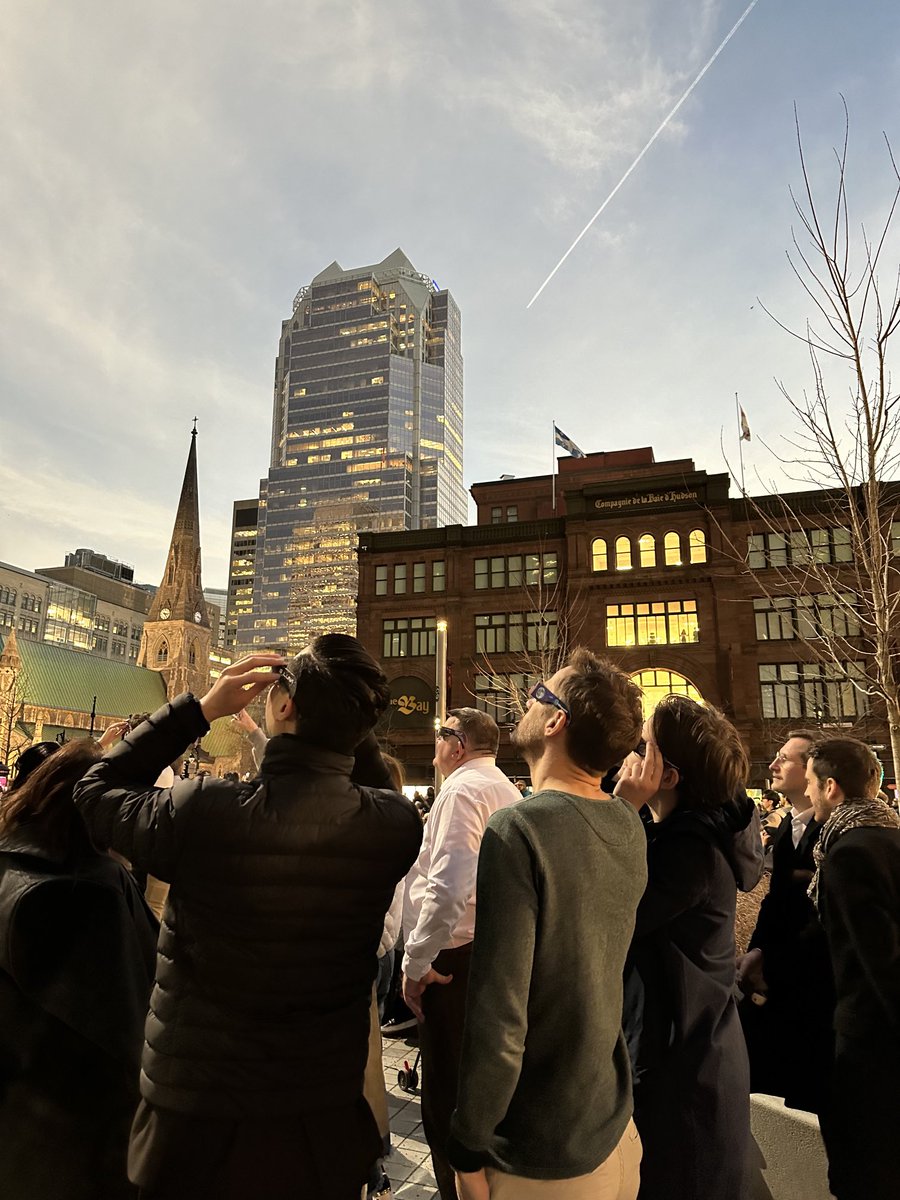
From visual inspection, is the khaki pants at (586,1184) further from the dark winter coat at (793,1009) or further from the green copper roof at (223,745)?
the green copper roof at (223,745)

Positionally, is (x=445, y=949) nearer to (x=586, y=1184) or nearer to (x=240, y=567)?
(x=586, y=1184)

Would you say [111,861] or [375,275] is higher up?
[375,275]

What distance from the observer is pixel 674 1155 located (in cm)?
258

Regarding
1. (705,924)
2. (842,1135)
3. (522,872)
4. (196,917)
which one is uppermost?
(522,872)

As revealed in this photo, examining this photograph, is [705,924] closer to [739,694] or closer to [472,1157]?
[472,1157]

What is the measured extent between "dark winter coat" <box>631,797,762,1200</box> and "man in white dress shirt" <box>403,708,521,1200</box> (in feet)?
4.05

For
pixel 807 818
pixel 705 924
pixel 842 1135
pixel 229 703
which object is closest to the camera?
pixel 229 703

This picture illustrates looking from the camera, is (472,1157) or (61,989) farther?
(61,989)

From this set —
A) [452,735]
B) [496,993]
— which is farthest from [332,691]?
[452,735]

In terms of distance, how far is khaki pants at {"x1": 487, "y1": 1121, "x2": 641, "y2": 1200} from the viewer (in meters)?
2.01

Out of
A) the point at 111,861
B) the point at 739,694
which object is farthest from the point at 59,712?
the point at 111,861

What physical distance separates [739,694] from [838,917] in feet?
114

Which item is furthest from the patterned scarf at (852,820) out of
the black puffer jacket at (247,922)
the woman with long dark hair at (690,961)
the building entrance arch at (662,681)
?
the building entrance arch at (662,681)

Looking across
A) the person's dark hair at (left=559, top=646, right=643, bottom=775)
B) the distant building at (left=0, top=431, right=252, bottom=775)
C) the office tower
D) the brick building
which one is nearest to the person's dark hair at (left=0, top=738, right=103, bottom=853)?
the person's dark hair at (left=559, top=646, right=643, bottom=775)
